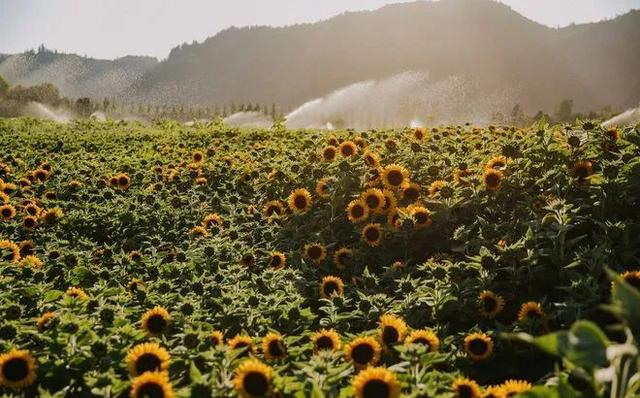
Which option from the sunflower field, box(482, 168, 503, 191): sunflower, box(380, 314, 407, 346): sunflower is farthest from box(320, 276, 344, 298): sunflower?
box(482, 168, 503, 191): sunflower

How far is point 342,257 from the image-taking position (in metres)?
5.24

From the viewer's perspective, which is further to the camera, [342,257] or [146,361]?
[342,257]

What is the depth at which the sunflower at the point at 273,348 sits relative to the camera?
3.22 metres

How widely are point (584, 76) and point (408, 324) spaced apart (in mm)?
178730

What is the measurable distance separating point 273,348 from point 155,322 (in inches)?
34.4

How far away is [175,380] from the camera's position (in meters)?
3.00

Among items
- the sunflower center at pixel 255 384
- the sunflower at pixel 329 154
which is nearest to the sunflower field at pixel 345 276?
the sunflower center at pixel 255 384

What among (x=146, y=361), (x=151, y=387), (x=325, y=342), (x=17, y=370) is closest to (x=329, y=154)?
(x=325, y=342)

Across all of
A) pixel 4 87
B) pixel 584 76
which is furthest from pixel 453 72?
pixel 4 87

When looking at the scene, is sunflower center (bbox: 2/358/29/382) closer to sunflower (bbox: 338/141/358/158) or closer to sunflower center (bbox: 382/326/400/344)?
sunflower center (bbox: 382/326/400/344)

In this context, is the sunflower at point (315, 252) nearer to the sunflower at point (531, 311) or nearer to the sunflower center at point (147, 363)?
the sunflower at point (531, 311)

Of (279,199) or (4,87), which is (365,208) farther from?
(4,87)

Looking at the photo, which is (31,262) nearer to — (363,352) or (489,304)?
(363,352)

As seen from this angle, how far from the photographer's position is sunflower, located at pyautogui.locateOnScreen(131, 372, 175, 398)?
2.67 m
